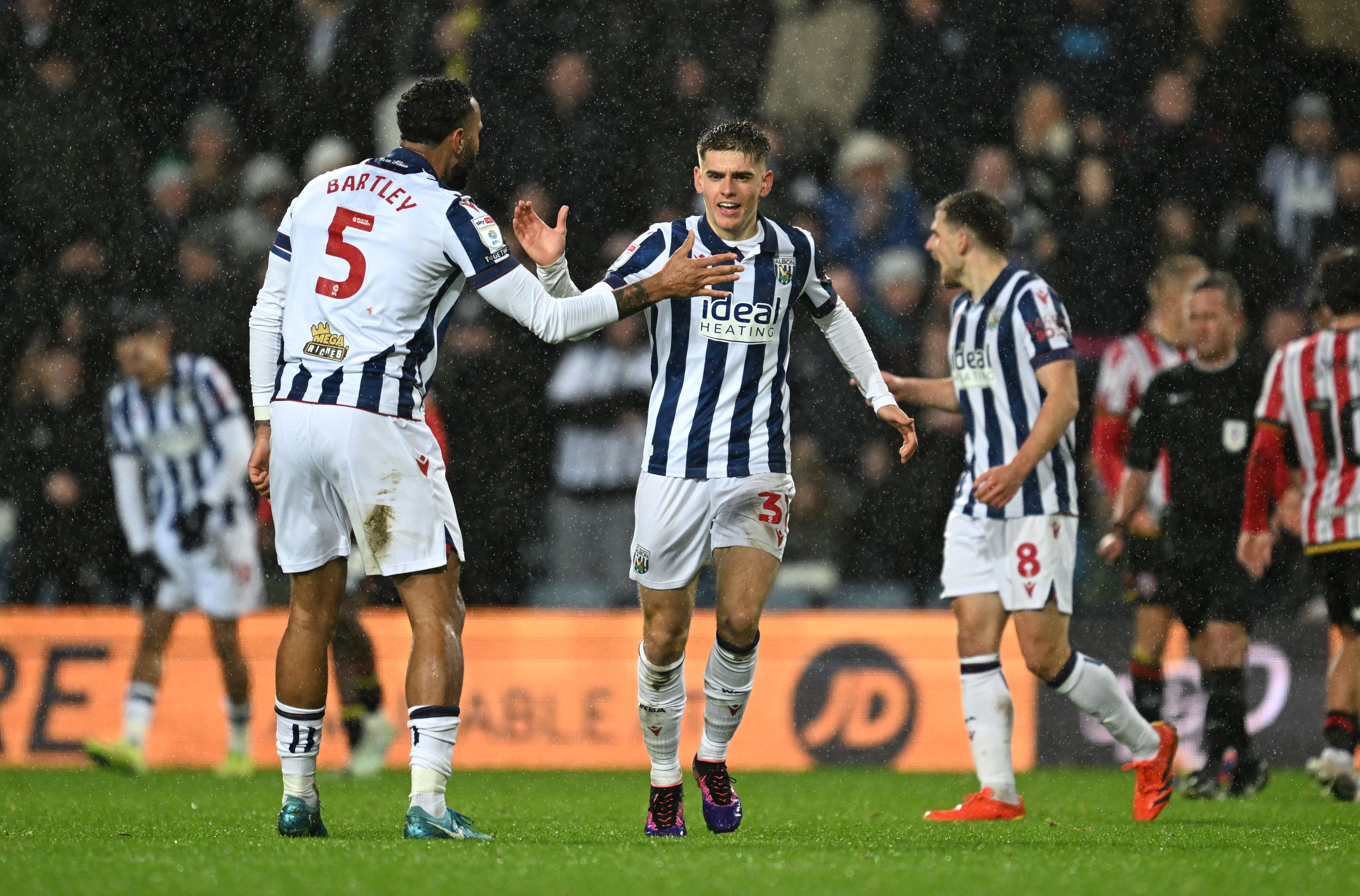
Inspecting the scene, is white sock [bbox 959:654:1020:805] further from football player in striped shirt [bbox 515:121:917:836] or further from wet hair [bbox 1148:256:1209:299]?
wet hair [bbox 1148:256:1209:299]

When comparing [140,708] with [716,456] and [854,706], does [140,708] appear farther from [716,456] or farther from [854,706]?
[716,456]

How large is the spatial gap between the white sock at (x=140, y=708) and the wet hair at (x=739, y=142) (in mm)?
4368

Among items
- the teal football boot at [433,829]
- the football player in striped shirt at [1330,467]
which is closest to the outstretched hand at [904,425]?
the teal football boot at [433,829]

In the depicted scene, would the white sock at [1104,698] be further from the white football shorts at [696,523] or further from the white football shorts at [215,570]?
the white football shorts at [215,570]

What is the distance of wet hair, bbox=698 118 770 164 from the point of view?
16.2 ft

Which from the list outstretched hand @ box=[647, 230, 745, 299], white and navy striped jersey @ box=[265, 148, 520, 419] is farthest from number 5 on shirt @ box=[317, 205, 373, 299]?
outstretched hand @ box=[647, 230, 745, 299]

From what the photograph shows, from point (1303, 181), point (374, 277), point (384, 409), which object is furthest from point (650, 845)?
point (1303, 181)

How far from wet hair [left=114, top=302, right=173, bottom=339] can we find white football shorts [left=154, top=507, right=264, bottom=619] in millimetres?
959

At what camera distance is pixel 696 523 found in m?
4.90

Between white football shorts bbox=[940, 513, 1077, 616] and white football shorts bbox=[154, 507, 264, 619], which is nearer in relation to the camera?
white football shorts bbox=[940, 513, 1077, 616]

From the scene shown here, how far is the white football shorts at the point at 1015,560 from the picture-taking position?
546cm

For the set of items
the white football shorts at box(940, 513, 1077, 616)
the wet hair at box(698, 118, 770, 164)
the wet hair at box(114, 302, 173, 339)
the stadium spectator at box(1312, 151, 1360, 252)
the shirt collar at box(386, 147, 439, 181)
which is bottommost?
the white football shorts at box(940, 513, 1077, 616)

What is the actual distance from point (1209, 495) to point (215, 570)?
4609mm

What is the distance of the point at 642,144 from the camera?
10.1m
